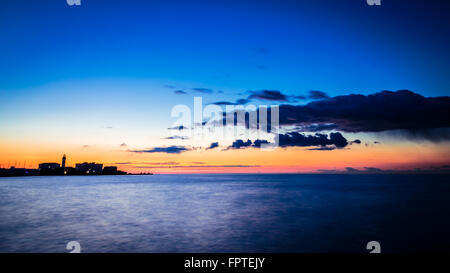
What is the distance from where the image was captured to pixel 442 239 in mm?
17406

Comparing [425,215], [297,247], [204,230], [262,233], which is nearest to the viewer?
[297,247]

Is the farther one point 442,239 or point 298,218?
point 298,218

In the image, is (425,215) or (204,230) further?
(425,215)

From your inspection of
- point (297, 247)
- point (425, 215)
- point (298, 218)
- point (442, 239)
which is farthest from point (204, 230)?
point (425, 215)
